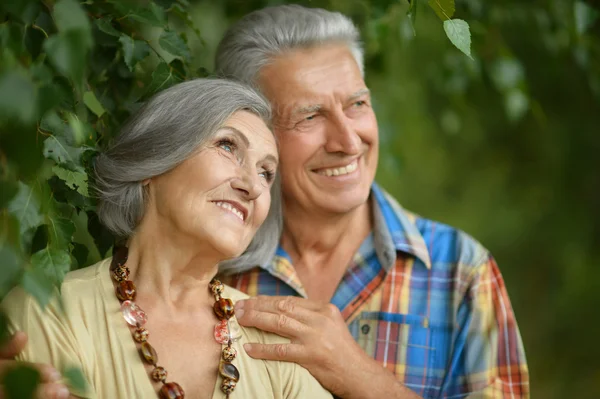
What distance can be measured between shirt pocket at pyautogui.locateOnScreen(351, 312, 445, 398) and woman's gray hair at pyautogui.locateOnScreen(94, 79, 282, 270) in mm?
793

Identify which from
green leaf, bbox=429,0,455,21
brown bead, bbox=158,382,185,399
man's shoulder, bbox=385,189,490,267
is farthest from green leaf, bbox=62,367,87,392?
man's shoulder, bbox=385,189,490,267

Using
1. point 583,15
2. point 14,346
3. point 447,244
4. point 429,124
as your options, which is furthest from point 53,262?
point 429,124

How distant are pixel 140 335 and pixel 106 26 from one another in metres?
0.83

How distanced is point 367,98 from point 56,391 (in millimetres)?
1412

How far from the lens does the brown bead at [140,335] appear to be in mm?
1962

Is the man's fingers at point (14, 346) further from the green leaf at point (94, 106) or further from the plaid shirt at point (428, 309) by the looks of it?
the plaid shirt at point (428, 309)

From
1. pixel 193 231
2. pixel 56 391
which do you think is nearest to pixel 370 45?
pixel 193 231

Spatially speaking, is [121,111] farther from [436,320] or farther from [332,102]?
[436,320]

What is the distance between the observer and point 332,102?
2541 mm

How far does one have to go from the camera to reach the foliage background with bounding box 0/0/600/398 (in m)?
1.37

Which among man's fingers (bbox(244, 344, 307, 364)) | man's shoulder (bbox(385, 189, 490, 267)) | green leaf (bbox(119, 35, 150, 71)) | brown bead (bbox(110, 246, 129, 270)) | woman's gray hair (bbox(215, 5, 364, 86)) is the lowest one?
man's fingers (bbox(244, 344, 307, 364))

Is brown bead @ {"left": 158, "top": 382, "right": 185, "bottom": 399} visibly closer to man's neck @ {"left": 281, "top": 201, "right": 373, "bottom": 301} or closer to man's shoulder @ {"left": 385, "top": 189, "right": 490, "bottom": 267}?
man's neck @ {"left": 281, "top": 201, "right": 373, "bottom": 301}

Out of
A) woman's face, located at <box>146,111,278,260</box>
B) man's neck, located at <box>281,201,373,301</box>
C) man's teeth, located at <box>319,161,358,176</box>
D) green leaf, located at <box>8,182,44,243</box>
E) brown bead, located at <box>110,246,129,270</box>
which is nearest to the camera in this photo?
green leaf, located at <box>8,182,44,243</box>

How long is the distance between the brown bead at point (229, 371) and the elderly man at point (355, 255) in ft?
1.68
